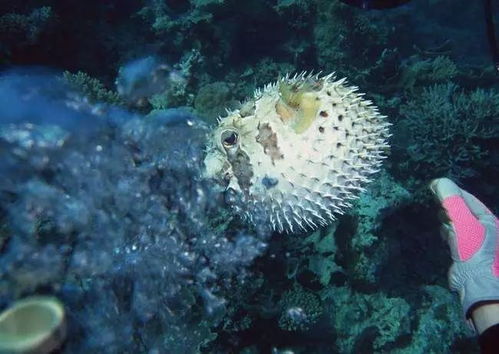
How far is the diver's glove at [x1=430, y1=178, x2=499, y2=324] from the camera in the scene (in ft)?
10.0

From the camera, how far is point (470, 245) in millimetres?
3189

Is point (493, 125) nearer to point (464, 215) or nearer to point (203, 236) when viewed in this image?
point (464, 215)

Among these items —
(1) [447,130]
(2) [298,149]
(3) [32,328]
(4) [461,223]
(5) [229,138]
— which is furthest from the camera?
(1) [447,130]

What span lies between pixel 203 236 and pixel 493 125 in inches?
191

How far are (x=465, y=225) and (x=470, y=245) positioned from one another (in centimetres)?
16

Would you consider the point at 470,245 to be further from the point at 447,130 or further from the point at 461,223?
the point at 447,130

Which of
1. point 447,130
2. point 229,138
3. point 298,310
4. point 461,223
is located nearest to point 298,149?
point 229,138

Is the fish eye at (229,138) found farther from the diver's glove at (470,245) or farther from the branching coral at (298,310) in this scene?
the diver's glove at (470,245)

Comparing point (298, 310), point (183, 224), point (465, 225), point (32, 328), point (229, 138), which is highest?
point (229, 138)

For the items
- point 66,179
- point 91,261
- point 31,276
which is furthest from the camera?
point 66,179

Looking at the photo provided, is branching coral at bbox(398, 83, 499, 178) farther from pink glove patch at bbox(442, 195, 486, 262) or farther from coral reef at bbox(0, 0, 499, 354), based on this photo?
pink glove patch at bbox(442, 195, 486, 262)

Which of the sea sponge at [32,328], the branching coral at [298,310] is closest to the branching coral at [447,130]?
the branching coral at [298,310]

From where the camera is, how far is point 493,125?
228 inches

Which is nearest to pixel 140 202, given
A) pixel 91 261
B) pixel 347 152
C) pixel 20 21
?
pixel 91 261
